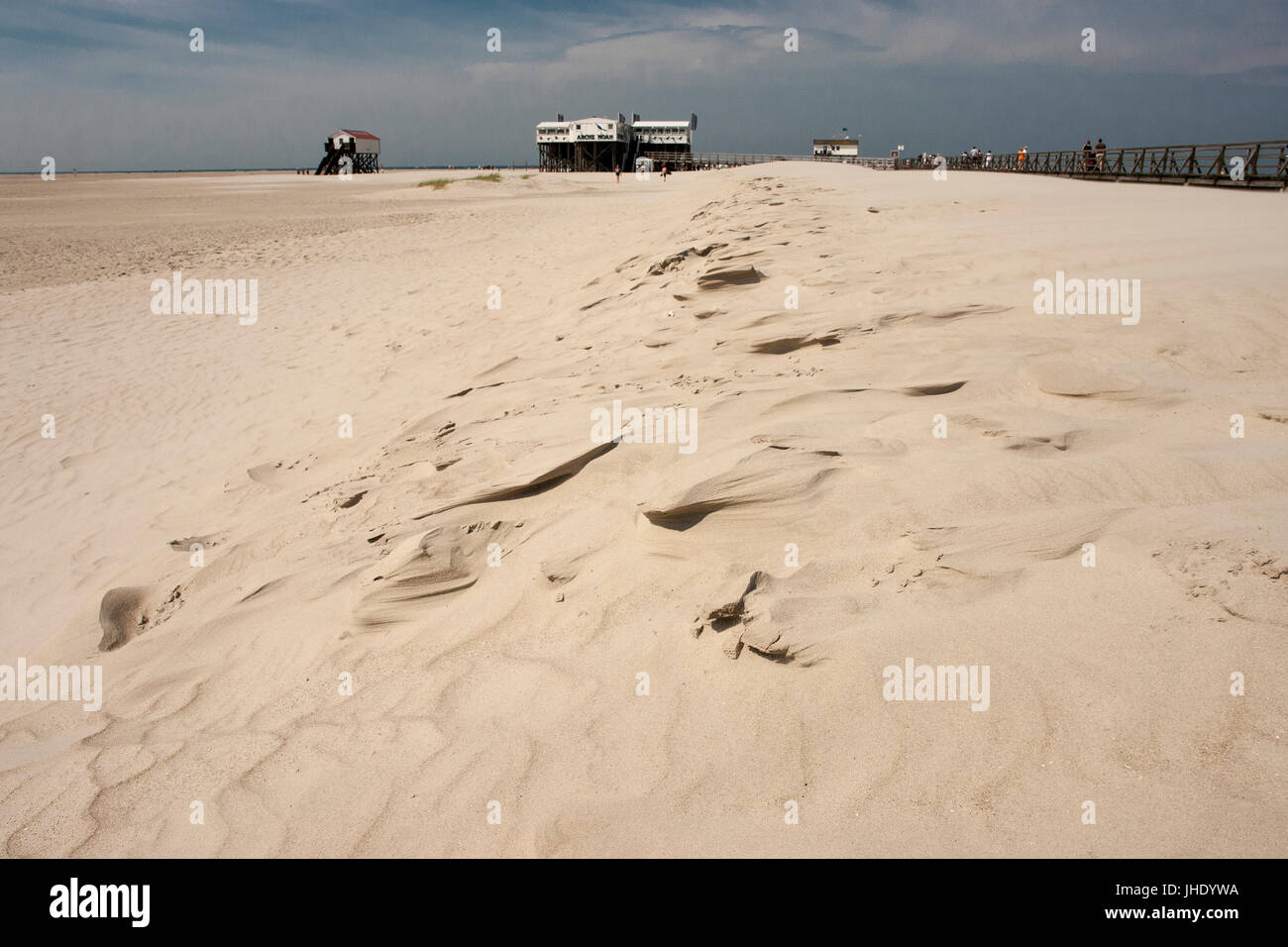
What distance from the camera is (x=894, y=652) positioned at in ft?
6.18

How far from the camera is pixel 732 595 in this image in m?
2.19

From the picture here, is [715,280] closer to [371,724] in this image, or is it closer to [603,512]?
[603,512]

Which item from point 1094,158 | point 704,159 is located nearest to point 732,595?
point 1094,158

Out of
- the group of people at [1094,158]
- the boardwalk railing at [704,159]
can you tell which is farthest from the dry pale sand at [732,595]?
the boardwalk railing at [704,159]

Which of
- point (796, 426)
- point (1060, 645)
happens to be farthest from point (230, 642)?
Answer: point (1060, 645)

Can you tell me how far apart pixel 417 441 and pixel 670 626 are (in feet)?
8.77

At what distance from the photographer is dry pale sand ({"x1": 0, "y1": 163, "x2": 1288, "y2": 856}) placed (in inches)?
64.5

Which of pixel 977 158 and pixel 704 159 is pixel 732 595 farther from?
pixel 704 159

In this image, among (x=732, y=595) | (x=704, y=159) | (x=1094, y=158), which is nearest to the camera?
(x=732, y=595)

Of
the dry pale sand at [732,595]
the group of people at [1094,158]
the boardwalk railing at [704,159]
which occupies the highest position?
the boardwalk railing at [704,159]

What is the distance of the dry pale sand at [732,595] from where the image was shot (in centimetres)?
164

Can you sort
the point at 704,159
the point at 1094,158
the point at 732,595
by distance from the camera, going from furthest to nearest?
the point at 704,159 < the point at 1094,158 < the point at 732,595

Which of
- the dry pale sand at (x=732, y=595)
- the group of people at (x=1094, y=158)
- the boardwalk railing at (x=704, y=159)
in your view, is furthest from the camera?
the boardwalk railing at (x=704, y=159)

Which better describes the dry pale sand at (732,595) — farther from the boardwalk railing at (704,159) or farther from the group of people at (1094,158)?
the boardwalk railing at (704,159)
